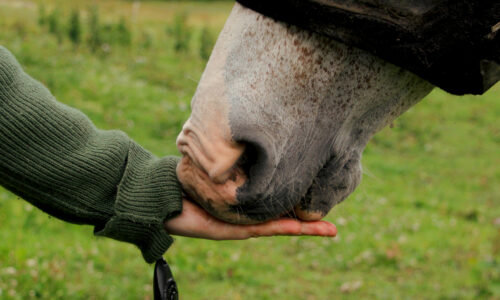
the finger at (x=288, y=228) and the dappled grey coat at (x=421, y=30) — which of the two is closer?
the dappled grey coat at (x=421, y=30)

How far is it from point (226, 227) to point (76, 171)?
0.46 metres

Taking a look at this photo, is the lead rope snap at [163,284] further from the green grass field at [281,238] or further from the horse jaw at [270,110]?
the green grass field at [281,238]

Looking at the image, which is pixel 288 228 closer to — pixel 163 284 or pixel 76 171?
pixel 163 284

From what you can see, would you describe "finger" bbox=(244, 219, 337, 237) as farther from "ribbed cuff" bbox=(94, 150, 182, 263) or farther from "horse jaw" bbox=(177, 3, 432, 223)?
"ribbed cuff" bbox=(94, 150, 182, 263)

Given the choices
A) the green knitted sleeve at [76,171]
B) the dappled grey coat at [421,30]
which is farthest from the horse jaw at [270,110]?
the green knitted sleeve at [76,171]

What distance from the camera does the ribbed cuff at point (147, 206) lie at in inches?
64.8

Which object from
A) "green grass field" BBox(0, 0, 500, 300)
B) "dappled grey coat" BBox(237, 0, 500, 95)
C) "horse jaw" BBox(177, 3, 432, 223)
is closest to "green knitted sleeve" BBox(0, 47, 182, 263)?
"horse jaw" BBox(177, 3, 432, 223)

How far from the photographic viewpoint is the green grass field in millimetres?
4055

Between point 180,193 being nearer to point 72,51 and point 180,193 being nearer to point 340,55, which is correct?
point 340,55

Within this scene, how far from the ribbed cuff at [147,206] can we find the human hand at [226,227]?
0.03 metres

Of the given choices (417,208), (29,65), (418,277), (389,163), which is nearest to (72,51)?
(29,65)

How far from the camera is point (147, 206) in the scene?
1.66m

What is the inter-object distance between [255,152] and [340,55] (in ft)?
1.05

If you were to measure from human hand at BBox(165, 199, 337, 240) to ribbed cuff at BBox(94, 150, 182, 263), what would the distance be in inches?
1.4
